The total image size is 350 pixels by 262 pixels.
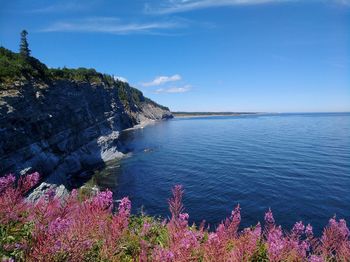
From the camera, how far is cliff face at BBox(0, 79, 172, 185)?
91.7 feet

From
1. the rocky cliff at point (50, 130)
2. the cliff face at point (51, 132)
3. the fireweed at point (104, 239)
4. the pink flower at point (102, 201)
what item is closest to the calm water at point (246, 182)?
the cliff face at point (51, 132)

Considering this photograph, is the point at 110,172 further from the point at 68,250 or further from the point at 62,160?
the point at 68,250

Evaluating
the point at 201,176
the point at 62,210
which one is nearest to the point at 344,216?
the point at 201,176

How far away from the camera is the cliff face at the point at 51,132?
2794 centimetres

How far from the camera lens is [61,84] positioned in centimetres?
4697

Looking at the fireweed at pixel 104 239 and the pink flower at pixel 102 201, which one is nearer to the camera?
the fireweed at pixel 104 239

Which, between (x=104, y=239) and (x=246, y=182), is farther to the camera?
(x=246, y=182)

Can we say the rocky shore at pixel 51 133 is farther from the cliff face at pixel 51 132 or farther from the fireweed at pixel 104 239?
the fireweed at pixel 104 239

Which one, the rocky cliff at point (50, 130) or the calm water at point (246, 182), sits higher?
the rocky cliff at point (50, 130)

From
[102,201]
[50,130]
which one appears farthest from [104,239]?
[50,130]

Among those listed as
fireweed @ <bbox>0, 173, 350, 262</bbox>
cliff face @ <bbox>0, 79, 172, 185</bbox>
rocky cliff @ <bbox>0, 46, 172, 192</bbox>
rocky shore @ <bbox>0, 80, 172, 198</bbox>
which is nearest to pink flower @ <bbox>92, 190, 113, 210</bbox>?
fireweed @ <bbox>0, 173, 350, 262</bbox>

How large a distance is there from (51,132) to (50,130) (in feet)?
1.17

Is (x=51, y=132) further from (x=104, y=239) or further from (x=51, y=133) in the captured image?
(x=104, y=239)

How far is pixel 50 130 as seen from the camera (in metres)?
38.1
